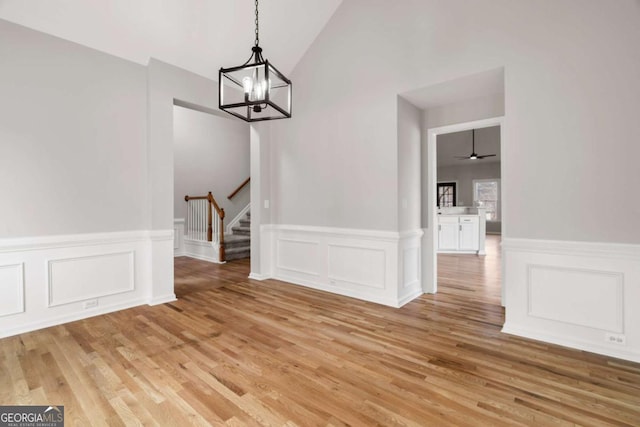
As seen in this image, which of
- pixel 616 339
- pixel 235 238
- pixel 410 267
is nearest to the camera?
pixel 616 339

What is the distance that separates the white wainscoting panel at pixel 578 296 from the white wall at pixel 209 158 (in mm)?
7039

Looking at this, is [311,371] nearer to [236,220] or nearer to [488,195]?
[236,220]

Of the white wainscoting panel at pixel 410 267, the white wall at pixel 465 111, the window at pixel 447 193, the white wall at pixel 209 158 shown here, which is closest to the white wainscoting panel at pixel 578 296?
the white wainscoting panel at pixel 410 267

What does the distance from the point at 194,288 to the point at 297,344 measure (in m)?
2.43

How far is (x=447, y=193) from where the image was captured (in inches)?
510

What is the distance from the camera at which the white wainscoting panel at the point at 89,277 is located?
10.5 ft

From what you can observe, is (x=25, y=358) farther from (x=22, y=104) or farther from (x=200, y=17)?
(x=200, y=17)

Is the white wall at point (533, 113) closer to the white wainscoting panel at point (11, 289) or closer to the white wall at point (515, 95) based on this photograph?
the white wall at point (515, 95)

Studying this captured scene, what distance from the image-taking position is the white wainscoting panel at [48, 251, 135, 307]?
320cm

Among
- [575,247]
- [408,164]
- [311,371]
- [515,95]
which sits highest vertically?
[515,95]

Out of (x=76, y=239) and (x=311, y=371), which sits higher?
(x=76, y=239)

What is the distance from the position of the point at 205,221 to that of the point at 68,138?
4.08 meters

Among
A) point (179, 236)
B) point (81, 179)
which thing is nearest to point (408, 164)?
point (81, 179)

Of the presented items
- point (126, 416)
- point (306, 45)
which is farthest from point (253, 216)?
point (126, 416)
